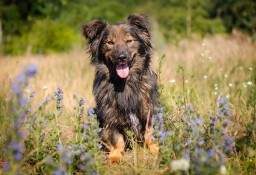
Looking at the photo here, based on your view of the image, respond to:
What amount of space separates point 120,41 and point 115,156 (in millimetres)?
1450

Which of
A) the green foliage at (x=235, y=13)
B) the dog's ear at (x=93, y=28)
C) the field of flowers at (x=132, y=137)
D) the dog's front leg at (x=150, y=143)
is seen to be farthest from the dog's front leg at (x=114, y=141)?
the green foliage at (x=235, y=13)

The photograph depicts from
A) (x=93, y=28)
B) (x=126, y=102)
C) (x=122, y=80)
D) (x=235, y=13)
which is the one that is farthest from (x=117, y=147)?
(x=235, y=13)

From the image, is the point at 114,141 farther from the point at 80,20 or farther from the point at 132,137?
the point at 80,20

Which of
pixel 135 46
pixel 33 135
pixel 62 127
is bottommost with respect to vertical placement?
pixel 62 127

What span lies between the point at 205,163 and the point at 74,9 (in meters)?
18.8

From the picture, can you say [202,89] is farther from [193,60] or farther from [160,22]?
[160,22]

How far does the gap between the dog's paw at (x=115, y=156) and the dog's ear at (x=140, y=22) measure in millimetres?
1600

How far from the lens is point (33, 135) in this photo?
3.41 m

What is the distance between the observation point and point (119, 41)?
183 inches

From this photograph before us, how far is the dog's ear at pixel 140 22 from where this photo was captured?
15.5 ft

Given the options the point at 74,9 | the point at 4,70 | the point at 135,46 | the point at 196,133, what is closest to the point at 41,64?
the point at 4,70

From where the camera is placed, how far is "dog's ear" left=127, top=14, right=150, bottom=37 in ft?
15.5

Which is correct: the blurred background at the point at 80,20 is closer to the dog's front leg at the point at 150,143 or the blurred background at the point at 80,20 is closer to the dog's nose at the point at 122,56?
the dog's nose at the point at 122,56

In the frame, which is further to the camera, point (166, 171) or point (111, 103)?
point (111, 103)
